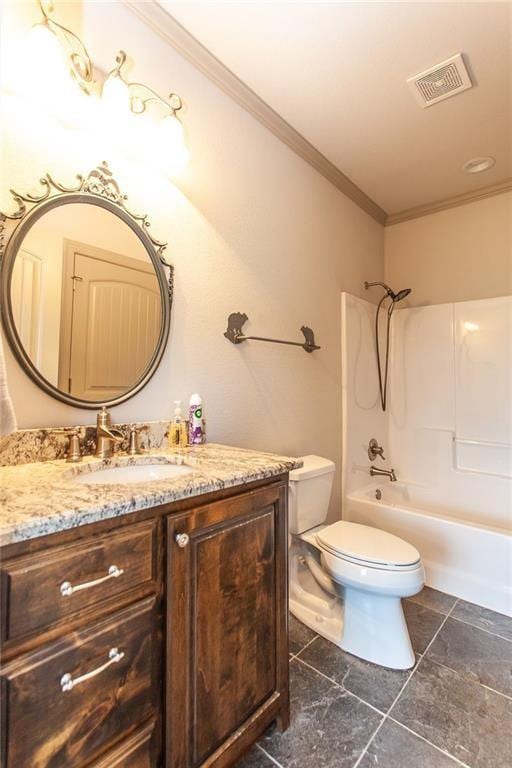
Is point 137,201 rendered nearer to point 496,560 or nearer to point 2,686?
point 2,686

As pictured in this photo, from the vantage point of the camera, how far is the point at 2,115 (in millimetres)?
994

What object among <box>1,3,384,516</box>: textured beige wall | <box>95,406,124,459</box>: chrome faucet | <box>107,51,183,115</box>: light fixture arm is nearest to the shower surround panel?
<box>1,3,384,516</box>: textured beige wall

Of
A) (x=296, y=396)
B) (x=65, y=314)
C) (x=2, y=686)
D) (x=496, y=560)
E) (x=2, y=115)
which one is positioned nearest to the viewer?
(x=2, y=686)

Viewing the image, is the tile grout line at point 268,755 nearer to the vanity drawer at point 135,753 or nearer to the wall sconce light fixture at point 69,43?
the vanity drawer at point 135,753

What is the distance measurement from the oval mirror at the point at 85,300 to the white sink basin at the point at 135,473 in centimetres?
23

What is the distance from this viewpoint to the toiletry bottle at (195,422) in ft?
4.52

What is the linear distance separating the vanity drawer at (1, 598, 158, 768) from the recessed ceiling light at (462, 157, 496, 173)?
9.26ft

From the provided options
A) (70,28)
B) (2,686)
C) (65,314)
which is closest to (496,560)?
(2,686)

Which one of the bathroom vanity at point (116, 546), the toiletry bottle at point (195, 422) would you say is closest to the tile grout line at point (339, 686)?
the bathroom vanity at point (116, 546)

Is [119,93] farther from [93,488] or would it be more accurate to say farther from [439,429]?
[439,429]

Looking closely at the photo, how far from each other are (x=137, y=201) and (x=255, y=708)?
1681 mm

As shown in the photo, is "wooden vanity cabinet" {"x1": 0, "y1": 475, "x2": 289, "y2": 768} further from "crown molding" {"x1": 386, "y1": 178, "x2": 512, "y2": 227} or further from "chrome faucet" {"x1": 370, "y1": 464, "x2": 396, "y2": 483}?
"crown molding" {"x1": 386, "y1": 178, "x2": 512, "y2": 227}

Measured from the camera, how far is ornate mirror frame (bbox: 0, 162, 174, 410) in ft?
3.28

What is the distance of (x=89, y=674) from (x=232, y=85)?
2168 mm
